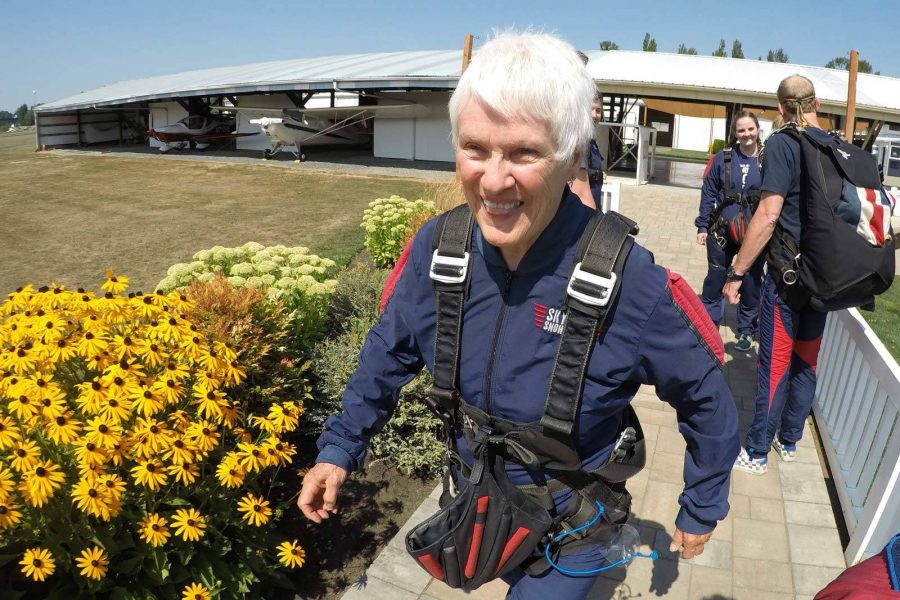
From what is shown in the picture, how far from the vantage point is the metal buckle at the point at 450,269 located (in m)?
1.72

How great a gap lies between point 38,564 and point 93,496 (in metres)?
0.32

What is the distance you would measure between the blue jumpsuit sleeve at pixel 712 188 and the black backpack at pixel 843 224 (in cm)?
256

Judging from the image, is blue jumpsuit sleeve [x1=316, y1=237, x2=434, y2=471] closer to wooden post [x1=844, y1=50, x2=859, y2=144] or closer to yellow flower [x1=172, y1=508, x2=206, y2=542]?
yellow flower [x1=172, y1=508, x2=206, y2=542]

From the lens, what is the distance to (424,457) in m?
3.97

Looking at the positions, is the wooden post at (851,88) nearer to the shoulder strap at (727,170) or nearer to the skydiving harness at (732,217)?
the shoulder strap at (727,170)

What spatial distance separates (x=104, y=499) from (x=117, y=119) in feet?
122

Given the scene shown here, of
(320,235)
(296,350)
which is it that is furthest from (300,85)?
(296,350)

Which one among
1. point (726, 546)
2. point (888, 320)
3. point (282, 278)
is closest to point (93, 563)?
point (282, 278)

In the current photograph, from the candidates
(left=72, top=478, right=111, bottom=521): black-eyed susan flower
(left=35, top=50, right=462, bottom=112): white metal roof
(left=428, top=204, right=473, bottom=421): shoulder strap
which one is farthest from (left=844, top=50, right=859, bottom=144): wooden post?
(left=35, top=50, right=462, bottom=112): white metal roof

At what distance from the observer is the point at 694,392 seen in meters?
1.71

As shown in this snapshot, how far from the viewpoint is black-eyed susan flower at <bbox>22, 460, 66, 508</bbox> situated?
6.79 feet

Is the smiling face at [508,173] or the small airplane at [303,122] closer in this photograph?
the smiling face at [508,173]

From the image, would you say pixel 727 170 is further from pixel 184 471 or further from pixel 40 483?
pixel 40 483

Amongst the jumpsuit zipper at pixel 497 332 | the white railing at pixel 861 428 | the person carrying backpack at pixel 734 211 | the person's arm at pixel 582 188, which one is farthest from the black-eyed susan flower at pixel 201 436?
the person carrying backpack at pixel 734 211
